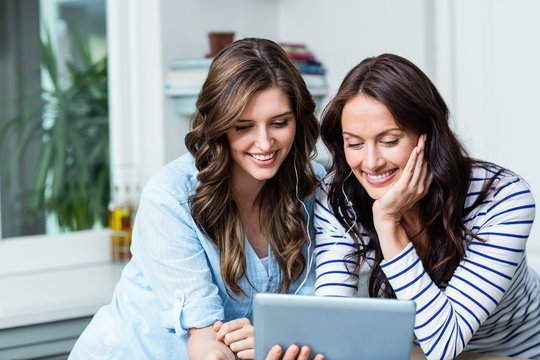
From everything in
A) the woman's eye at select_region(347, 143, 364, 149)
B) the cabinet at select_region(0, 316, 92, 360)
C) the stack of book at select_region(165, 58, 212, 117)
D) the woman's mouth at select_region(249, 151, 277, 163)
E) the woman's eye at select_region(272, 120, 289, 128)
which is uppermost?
the stack of book at select_region(165, 58, 212, 117)

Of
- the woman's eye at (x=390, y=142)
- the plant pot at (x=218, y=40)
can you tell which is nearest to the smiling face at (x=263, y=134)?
the woman's eye at (x=390, y=142)

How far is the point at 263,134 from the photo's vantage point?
67.6 inches

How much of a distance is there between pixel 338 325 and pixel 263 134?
52cm

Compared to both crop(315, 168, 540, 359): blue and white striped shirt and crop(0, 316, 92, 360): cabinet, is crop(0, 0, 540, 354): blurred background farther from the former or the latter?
crop(315, 168, 540, 359): blue and white striped shirt

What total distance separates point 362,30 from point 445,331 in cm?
186

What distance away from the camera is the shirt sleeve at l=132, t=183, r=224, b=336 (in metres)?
1.71

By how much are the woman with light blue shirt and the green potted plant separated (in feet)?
3.45

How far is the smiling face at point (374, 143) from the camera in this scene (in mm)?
1654

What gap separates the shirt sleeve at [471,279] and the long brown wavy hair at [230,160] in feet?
1.02

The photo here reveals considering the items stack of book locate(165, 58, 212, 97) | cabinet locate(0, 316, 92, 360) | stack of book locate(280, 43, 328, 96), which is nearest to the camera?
cabinet locate(0, 316, 92, 360)

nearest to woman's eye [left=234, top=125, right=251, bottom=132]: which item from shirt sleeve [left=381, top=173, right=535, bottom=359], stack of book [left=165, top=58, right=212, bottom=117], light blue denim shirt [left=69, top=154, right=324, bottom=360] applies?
light blue denim shirt [left=69, top=154, right=324, bottom=360]

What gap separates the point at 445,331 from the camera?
160cm

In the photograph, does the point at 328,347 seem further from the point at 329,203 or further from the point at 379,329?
the point at 329,203

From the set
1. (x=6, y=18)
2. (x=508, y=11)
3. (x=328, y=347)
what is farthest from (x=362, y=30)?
(x=328, y=347)
